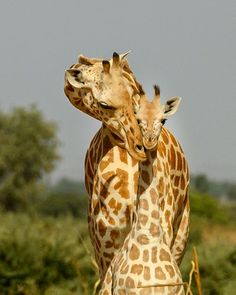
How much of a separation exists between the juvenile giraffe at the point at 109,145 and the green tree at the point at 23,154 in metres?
46.9

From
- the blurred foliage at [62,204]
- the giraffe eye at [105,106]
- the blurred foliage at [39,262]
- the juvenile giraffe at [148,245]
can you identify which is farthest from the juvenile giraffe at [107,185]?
the blurred foliage at [62,204]

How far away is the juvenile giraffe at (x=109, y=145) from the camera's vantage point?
3.37 metres

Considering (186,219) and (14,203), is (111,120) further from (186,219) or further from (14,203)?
(14,203)

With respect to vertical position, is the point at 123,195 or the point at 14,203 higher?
the point at 14,203

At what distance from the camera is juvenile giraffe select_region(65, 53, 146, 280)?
11.1 ft

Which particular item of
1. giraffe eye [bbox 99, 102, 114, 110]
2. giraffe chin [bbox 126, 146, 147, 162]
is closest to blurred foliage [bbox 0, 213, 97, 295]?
giraffe eye [bbox 99, 102, 114, 110]

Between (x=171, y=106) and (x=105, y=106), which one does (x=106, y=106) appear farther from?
(x=171, y=106)

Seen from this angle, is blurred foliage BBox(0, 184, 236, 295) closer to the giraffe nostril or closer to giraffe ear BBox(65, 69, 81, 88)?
giraffe ear BBox(65, 69, 81, 88)

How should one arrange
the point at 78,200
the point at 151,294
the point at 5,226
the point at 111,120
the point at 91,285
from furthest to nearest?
the point at 78,200 → the point at 5,226 → the point at 91,285 → the point at 111,120 → the point at 151,294

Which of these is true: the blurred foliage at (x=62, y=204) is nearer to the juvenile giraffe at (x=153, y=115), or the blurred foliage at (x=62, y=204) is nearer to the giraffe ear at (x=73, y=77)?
the giraffe ear at (x=73, y=77)

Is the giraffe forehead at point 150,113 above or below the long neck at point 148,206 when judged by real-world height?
above

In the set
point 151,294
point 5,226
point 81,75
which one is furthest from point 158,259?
point 5,226

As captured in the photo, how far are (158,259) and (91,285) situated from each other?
674 centimetres

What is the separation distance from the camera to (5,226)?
11.7 metres
